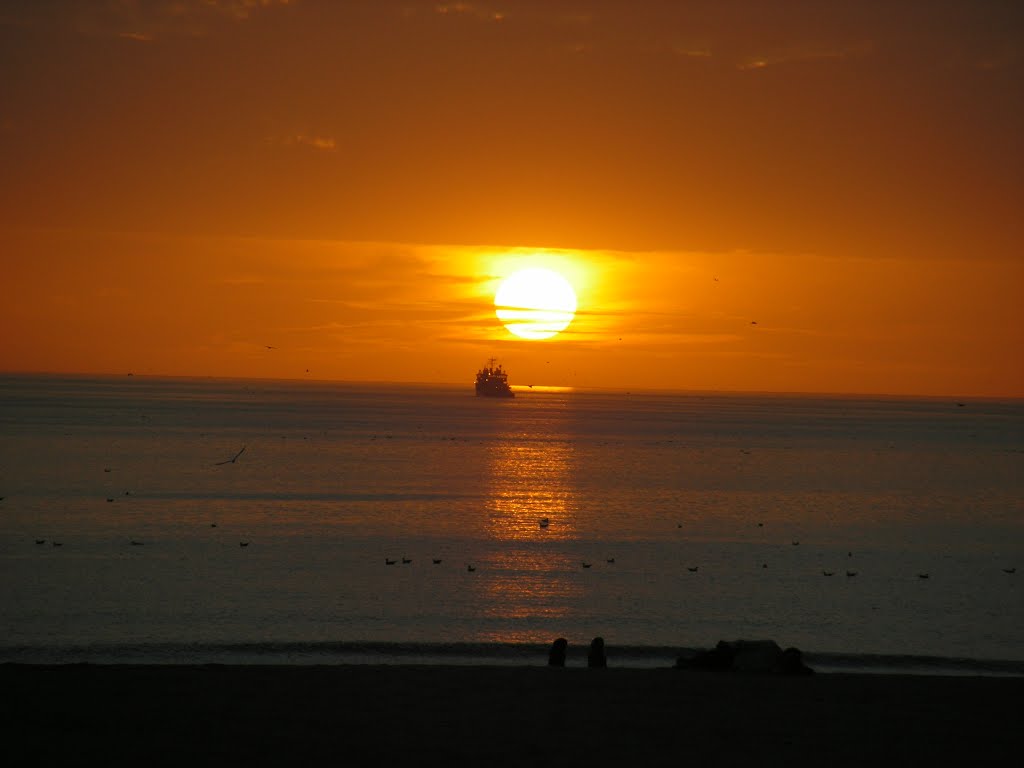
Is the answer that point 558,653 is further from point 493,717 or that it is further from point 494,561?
point 494,561

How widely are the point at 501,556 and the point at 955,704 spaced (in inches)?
1029

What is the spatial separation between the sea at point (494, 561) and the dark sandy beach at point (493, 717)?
8.39 m

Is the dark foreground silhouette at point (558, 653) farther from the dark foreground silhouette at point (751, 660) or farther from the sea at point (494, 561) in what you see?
the sea at point (494, 561)

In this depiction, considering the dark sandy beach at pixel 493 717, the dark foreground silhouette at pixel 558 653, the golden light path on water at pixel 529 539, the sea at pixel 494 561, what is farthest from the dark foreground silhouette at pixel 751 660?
the golden light path on water at pixel 529 539

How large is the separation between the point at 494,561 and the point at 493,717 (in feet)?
83.1

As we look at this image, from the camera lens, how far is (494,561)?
121ft

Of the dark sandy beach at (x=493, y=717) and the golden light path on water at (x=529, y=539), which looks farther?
the golden light path on water at (x=529, y=539)

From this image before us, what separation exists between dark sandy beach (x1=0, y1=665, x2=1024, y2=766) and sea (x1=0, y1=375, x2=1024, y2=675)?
27.5ft

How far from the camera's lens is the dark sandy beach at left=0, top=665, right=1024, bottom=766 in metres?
10.3

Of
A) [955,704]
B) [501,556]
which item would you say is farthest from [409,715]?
[501,556]

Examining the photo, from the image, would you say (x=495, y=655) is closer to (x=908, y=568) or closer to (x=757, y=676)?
(x=757, y=676)

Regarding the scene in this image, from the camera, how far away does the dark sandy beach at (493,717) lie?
10328 millimetres

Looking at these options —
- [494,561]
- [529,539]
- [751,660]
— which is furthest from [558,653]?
[529,539]

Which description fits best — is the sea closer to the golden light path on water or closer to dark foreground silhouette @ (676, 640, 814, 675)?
the golden light path on water
